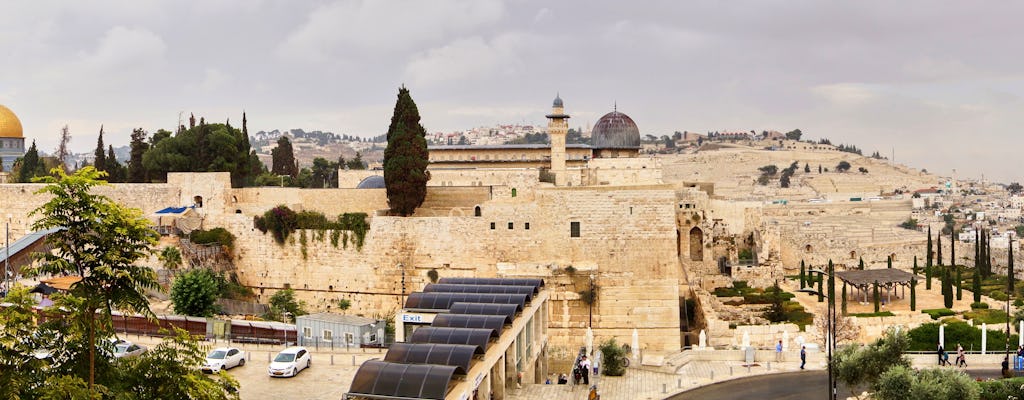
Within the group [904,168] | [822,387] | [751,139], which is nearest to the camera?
[822,387]

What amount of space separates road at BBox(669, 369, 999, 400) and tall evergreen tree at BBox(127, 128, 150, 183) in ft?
99.9

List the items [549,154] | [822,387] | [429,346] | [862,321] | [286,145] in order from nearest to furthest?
[429,346]
[822,387]
[862,321]
[549,154]
[286,145]

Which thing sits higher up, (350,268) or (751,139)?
(751,139)

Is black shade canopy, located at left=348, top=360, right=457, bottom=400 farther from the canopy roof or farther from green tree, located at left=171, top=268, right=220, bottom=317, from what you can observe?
the canopy roof

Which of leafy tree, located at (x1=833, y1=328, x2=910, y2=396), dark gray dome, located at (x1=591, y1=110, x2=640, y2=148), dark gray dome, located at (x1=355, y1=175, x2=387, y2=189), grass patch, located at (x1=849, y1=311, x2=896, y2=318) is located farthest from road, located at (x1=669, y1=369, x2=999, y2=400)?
dark gray dome, located at (x1=591, y1=110, x2=640, y2=148)

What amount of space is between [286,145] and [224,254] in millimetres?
28507

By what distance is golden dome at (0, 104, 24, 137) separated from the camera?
58.9m

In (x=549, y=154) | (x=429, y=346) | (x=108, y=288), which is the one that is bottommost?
(x=429, y=346)

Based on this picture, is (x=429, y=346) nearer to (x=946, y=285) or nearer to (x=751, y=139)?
(x=946, y=285)

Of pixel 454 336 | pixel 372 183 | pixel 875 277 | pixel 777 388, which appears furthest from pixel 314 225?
pixel 875 277

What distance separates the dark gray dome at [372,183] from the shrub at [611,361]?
654 inches

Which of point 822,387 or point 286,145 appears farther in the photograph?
point 286,145

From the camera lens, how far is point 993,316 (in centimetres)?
3145

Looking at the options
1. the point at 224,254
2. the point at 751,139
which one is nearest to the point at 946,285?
the point at 224,254
